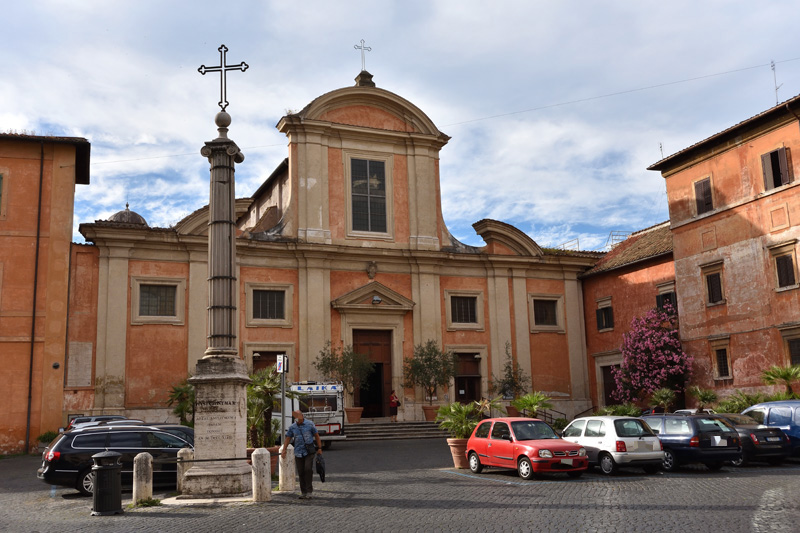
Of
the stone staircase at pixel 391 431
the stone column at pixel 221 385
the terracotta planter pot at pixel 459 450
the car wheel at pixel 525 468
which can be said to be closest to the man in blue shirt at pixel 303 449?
the stone column at pixel 221 385

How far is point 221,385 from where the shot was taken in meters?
13.7

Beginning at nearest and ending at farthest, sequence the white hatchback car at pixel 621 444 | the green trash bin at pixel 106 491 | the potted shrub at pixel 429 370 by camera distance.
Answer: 1. the green trash bin at pixel 106 491
2. the white hatchback car at pixel 621 444
3. the potted shrub at pixel 429 370

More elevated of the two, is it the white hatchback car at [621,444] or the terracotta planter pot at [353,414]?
the terracotta planter pot at [353,414]

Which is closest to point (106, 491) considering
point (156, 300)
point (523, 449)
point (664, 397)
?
point (523, 449)

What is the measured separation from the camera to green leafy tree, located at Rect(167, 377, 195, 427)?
24.2 meters

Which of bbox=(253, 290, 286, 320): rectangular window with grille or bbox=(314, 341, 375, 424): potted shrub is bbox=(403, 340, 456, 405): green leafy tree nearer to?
bbox=(314, 341, 375, 424): potted shrub

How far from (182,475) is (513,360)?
2175 cm

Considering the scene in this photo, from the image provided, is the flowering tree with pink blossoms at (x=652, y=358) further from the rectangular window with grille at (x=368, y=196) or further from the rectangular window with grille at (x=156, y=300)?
the rectangular window with grille at (x=156, y=300)

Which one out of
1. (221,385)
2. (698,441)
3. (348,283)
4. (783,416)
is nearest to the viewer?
(221,385)

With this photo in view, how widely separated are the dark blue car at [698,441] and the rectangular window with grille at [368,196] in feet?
58.6

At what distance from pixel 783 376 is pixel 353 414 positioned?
48.4ft

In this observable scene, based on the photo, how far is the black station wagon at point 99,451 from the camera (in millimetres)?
15008

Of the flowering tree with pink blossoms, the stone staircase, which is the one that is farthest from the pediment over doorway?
the flowering tree with pink blossoms

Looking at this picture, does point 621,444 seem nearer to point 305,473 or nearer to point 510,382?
point 305,473
